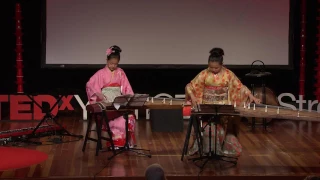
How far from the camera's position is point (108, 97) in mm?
8367

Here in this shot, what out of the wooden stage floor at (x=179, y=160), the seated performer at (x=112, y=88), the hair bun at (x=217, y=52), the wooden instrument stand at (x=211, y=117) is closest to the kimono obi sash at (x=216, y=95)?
the wooden instrument stand at (x=211, y=117)

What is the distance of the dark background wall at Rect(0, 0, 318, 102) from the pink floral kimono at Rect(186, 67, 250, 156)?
10.1 feet

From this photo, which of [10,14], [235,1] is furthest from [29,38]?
[235,1]

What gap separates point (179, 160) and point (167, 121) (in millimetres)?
2169

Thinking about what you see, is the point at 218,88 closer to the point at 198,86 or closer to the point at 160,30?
the point at 198,86

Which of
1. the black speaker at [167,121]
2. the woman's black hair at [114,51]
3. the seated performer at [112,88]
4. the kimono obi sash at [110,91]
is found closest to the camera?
the woman's black hair at [114,51]

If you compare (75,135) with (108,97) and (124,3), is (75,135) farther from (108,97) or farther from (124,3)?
(124,3)

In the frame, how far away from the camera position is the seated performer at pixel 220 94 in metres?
7.90

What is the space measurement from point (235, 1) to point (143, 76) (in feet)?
6.47

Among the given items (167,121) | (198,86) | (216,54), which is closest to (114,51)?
(198,86)

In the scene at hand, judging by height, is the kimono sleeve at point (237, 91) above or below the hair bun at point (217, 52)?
below

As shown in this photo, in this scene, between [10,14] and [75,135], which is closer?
[75,135]

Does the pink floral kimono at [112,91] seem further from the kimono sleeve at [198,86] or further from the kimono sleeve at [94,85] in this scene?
the kimono sleeve at [198,86]

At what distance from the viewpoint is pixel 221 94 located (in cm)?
791
